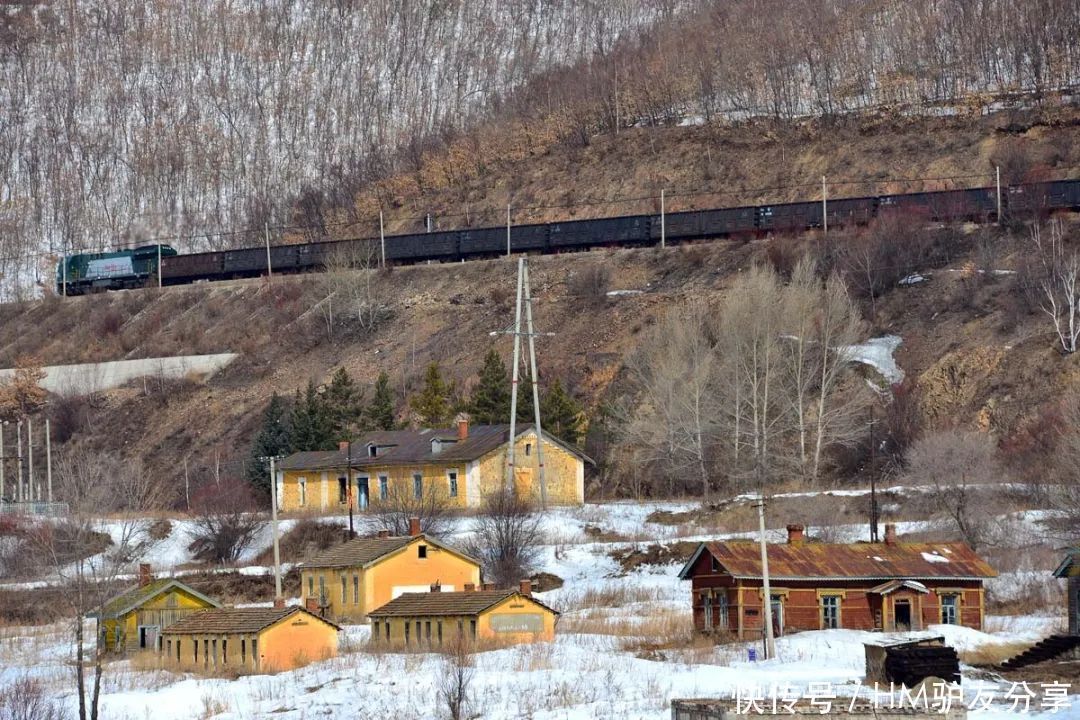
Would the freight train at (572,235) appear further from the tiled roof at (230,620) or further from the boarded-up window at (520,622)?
the tiled roof at (230,620)

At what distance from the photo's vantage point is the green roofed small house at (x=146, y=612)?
141 feet

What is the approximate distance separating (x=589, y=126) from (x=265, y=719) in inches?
2808

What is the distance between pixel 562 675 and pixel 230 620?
8858mm

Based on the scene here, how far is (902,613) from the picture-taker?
4044 cm

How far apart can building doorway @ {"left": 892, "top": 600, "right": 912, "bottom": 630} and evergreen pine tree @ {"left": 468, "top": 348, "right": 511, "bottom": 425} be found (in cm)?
2606

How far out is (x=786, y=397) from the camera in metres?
59.8

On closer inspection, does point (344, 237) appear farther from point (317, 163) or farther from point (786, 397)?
point (786, 397)

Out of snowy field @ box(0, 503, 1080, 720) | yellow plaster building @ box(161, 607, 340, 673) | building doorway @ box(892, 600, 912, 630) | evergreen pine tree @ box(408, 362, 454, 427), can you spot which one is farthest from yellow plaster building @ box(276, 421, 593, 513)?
building doorway @ box(892, 600, 912, 630)

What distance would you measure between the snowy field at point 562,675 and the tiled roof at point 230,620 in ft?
4.06

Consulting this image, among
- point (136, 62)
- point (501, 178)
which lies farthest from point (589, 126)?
point (136, 62)

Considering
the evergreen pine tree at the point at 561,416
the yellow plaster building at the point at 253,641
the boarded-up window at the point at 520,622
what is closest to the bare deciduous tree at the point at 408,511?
the evergreen pine tree at the point at 561,416

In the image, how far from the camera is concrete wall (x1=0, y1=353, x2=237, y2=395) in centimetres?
8362

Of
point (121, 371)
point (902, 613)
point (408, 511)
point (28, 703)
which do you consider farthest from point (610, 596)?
point (121, 371)

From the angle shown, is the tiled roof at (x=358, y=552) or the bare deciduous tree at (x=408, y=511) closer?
the tiled roof at (x=358, y=552)
